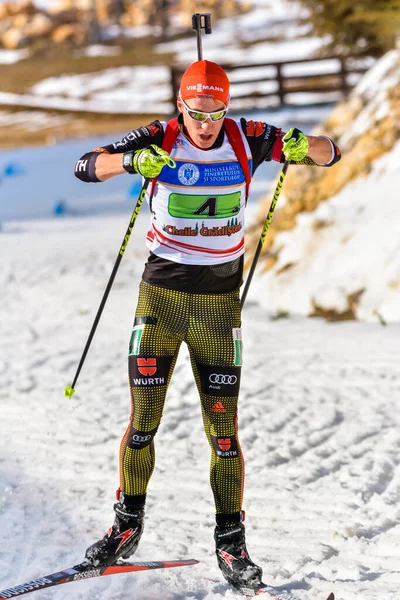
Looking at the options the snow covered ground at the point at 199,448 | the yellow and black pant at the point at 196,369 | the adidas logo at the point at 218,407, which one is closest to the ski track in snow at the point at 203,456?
the snow covered ground at the point at 199,448

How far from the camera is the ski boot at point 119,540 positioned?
4.35m

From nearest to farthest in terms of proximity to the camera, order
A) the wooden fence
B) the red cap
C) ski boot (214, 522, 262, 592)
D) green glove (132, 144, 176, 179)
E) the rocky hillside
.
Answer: green glove (132, 144, 176, 179) → the red cap → ski boot (214, 522, 262, 592) → the rocky hillside → the wooden fence

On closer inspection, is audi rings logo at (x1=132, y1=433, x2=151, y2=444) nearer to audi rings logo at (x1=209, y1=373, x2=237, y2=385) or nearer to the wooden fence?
audi rings logo at (x1=209, y1=373, x2=237, y2=385)

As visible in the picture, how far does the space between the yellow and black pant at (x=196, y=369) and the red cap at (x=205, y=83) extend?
104 cm

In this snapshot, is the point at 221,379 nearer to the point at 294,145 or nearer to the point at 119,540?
the point at 119,540

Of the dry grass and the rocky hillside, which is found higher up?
the dry grass

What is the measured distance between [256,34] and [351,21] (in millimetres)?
30044

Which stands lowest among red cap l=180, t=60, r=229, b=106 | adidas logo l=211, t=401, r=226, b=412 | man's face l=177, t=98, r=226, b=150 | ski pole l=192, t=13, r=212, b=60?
adidas logo l=211, t=401, r=226, b=412

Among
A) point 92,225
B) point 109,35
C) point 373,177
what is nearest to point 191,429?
point 373,177

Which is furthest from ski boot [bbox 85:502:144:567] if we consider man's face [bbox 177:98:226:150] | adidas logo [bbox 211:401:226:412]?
man's face [bbox 177:98:226:150]

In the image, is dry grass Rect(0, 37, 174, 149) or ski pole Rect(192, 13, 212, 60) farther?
dry grass Rect(0, 37, 174, 149)

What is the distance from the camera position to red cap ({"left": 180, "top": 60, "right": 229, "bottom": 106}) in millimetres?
4098

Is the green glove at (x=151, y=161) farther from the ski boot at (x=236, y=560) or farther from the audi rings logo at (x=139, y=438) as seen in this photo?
the ski boot at (x=236, y=560)

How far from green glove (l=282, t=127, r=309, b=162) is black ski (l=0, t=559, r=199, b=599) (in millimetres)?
2411
